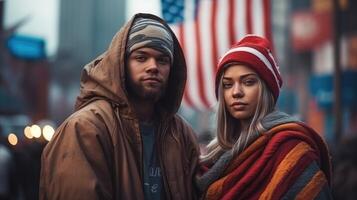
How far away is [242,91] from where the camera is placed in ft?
14.3

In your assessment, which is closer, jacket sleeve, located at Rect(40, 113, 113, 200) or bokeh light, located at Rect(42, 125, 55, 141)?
jacket sleeve, located at Rect(40, 113, 113, 200)

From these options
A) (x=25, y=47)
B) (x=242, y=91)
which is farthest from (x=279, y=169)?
(x=25, y=47)

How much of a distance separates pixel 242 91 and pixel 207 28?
5266 mm

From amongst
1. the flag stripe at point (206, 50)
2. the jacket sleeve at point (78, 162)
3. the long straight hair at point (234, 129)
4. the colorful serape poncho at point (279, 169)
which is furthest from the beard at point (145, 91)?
the flag stripe at point (206, 50)

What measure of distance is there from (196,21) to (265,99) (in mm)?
5414

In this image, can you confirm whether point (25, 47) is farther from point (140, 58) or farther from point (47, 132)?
point (140, 58)

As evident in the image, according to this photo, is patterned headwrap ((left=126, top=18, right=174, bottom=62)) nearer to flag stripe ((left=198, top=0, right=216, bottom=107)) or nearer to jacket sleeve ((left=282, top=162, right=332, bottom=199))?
jacket sleeve ((left=282, top=162, right=332, bottom=199))

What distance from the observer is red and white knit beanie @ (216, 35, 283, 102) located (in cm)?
436

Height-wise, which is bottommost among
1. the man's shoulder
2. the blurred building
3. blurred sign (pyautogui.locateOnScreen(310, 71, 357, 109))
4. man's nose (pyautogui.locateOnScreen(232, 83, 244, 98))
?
the blurred building

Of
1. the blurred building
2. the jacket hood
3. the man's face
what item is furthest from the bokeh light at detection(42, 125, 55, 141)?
the blurred building

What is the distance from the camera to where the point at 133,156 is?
407 centimetres

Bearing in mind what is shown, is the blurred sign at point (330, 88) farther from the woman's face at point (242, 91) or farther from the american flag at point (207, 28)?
the woman's face at point (242, 91)

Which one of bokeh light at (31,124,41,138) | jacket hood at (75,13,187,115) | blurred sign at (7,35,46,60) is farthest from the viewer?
blurred sign at (7,35,46,60)

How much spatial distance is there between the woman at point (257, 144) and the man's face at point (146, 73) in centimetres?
47
